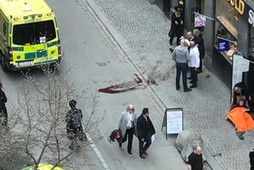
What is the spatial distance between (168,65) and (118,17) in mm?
4391

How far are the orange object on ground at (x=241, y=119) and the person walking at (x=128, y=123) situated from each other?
10.5 feet

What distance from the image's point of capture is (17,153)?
19219mm

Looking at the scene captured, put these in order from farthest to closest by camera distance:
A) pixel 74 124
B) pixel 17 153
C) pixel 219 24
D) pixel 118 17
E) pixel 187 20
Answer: pixel 118 17 < pixel 187 20 < pixel 219 24 < pixel 74 124 < pixel 17 153

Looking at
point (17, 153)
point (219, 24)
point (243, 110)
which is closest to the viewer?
point (17, 153)

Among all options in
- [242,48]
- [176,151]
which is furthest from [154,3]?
[176,151]

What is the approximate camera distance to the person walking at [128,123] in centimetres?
2267

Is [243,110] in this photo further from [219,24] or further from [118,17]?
[118,17]

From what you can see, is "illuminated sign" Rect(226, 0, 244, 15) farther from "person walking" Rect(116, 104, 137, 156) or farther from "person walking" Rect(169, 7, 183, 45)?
"person walking" Rect(116, 104, 137, 156)

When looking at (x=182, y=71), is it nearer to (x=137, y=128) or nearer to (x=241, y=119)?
(x=241, y=119)

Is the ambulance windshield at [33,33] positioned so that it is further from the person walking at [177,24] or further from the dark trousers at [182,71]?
the person walking at [177,24]

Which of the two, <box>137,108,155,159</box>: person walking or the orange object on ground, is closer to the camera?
<box>137,108,155,159</box>: person walking

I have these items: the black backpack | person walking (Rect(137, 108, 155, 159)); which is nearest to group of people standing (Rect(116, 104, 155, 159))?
person walking (Rect(137, 108, 155, 159))

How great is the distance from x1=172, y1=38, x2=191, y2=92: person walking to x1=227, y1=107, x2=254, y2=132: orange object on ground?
233 centimetres

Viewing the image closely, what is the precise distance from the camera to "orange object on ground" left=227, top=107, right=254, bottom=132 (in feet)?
79.1
